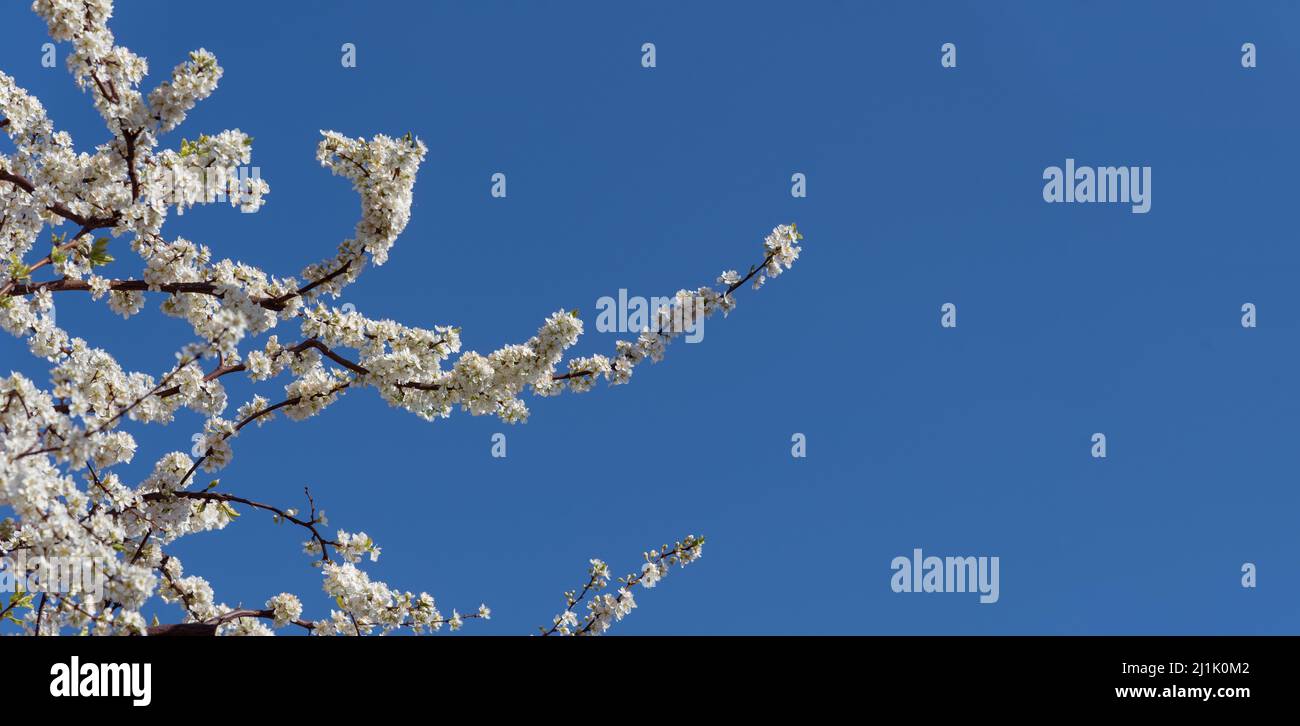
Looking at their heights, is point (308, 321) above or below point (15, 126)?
below

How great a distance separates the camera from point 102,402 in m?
6.96

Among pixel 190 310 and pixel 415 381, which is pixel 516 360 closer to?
pixel 415 381

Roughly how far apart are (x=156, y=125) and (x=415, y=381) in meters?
2.50
